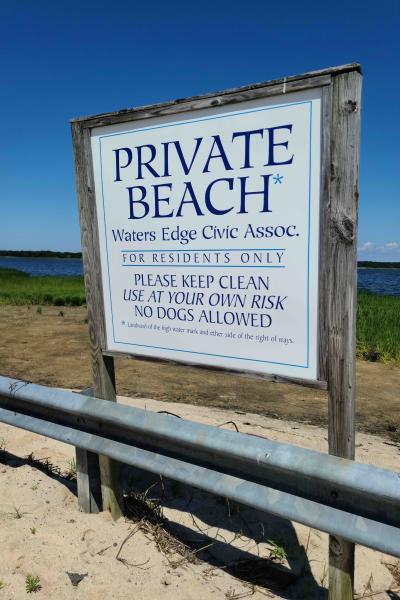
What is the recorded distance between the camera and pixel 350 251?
2.18 metres

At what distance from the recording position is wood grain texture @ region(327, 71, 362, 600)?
208 centimetres

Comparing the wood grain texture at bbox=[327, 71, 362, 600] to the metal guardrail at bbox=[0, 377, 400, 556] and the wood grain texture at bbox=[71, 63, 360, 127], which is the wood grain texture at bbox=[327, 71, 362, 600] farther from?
the metal guardrail at bbox=[0, 377, 400, 556]

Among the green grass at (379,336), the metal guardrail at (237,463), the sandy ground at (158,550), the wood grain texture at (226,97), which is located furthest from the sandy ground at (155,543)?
the green grass at (379,336)

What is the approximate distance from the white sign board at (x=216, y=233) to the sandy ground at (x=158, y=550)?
1036 mm

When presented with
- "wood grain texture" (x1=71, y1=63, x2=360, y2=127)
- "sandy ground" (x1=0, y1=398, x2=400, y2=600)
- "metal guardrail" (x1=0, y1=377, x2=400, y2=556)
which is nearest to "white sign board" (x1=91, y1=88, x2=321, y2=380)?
"wood grain texture" (x1=71, y1=63, x2=360, y2=127)

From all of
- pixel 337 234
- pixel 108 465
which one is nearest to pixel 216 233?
pixel 337 234

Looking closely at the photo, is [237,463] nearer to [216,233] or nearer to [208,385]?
[216,233]

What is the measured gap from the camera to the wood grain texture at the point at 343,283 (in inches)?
82.0

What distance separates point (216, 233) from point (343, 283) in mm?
698

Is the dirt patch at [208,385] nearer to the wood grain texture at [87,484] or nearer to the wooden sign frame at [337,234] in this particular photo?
the wood grain texture at [87,484]

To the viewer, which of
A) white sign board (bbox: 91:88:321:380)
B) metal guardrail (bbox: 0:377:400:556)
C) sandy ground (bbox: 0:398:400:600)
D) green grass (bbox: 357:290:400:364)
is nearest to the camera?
metal guardrail (bbox: 0:377:400:556)

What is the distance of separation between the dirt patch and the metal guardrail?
10.1 feet

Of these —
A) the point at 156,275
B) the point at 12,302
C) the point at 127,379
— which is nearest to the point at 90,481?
the point at 156,275

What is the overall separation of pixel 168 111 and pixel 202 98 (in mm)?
221
